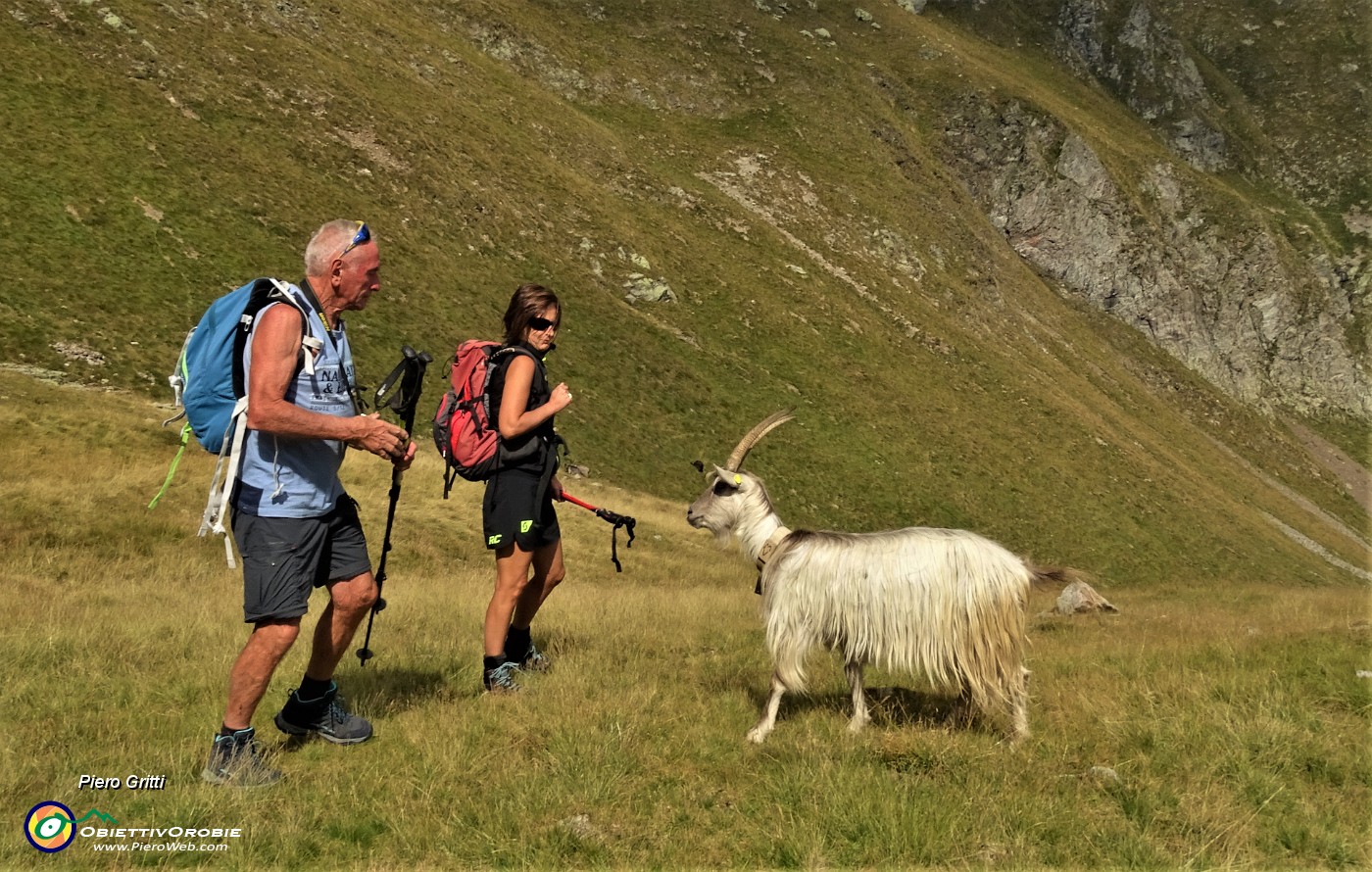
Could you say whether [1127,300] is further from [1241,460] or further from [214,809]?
[214,809]

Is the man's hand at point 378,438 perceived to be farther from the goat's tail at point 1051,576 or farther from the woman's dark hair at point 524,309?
the goat's tail at point 1051,576

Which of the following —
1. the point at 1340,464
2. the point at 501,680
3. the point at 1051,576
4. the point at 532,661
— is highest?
the point at 1051,576

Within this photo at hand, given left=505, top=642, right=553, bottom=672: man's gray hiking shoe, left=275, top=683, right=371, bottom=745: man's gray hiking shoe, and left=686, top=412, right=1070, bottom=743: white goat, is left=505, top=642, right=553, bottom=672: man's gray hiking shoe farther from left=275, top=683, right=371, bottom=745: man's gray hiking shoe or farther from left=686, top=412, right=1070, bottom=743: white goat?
left=686, top=412, right=1070, bottom=743: white goat

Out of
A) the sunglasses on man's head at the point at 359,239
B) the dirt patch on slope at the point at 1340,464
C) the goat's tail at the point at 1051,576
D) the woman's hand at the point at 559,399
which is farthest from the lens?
the dirt patch on slope at the point at 1340,464

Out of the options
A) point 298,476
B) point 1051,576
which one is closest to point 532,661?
point 298,476

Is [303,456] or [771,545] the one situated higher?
[303,456]

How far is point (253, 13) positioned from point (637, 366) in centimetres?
2317

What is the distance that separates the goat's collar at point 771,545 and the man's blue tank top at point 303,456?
3.31 m

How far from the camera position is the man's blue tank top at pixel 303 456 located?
5160 millimetres

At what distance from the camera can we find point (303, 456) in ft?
17.4

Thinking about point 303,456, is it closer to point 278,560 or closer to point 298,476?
point 298,476

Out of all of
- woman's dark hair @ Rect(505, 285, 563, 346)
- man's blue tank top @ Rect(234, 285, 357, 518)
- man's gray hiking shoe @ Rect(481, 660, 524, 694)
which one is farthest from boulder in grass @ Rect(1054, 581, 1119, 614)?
man's blue tank top @ Rect(234, 285, 357, 518)

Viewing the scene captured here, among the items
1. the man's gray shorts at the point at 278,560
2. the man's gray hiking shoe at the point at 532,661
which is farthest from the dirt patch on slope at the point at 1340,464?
the man's gray shorts at the point at 278,560

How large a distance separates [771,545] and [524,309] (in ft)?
9.04
